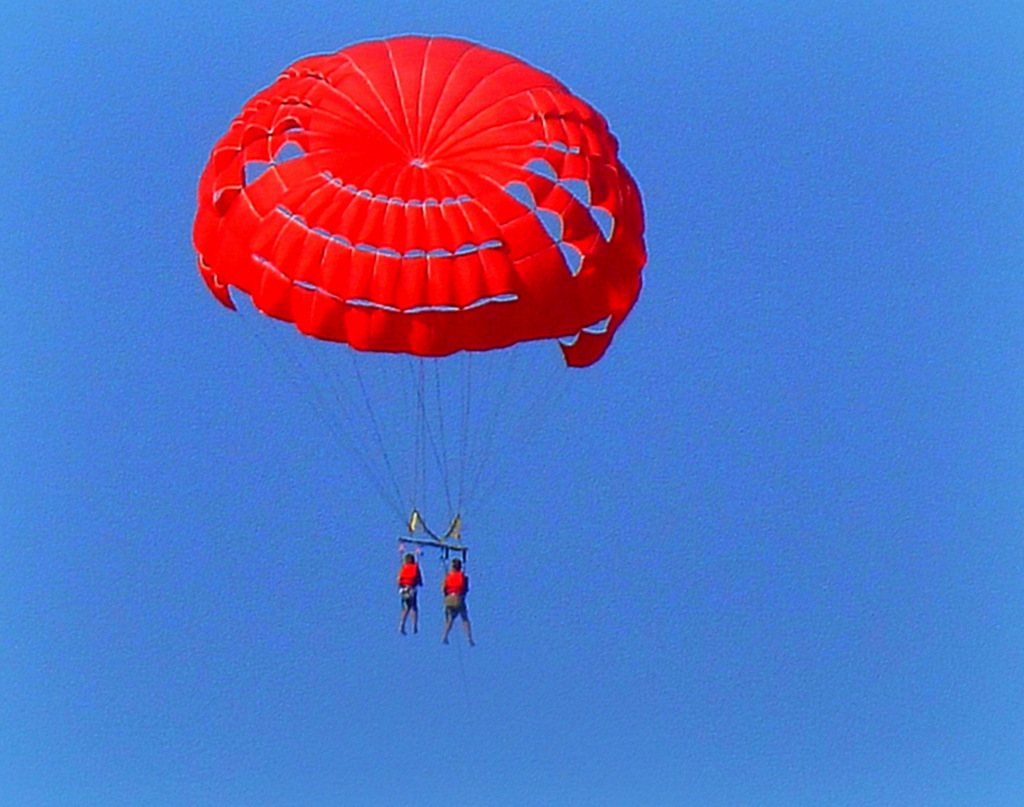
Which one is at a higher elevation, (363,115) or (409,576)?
(363,115)

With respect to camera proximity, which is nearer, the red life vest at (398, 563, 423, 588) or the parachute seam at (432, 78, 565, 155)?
the parachute seam at (432, 78, 565, 155)

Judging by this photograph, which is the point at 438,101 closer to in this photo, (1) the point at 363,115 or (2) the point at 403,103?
(2) the point at 403,103

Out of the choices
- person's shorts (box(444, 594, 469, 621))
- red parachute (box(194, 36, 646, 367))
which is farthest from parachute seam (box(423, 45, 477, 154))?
person's shorts (box(444, 594, 469, 621))

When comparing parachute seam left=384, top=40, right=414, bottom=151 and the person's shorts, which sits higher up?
parachute seam left=384, top=40, right=414, bottom=151

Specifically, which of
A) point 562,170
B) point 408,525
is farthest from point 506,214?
point 408,525

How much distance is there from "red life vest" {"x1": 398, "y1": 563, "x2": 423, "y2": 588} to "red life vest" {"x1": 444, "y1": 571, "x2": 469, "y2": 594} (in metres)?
0.35

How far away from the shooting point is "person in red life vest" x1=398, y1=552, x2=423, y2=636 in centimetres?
5103

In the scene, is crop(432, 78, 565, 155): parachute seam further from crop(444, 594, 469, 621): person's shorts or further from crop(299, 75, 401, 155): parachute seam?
crop(444, 594, 469, 621): person's shorts

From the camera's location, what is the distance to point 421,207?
4953cm

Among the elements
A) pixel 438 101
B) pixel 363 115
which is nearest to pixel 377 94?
pixel 363 115

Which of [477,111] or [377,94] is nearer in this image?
[477,111]

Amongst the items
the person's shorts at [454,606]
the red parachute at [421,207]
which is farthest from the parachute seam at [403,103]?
the person's shorts at [454,606]

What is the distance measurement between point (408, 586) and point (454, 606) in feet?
1.92

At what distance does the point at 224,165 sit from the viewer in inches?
1987
